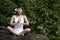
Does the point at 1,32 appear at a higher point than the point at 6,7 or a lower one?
lower

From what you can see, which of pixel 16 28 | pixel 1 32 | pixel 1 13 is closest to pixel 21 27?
pixel 16 28

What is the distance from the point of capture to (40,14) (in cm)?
1042

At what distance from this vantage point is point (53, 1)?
1068 cm

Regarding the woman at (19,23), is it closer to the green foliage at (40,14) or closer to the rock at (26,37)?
the rock at (26,37)

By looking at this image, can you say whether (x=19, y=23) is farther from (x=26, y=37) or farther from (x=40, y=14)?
(x=40, y=14)

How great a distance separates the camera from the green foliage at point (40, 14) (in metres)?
9.48

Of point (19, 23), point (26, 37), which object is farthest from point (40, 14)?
point (26, 37)

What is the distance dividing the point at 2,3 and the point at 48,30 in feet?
6.91

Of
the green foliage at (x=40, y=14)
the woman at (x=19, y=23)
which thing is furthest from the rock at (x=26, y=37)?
the green foliage at (x=40, y=14)

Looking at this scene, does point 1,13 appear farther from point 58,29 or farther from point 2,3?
point 58,29

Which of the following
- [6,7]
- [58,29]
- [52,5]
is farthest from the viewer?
[52,5]

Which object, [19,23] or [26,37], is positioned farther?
[19,23]

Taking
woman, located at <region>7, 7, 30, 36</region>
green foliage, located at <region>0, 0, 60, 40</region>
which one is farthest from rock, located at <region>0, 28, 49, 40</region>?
green foliage, located at <region>0, 0, 60, 40</region>

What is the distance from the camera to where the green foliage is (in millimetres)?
9477
